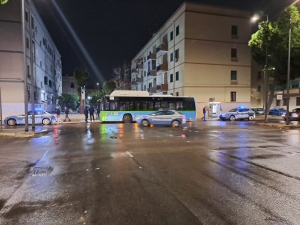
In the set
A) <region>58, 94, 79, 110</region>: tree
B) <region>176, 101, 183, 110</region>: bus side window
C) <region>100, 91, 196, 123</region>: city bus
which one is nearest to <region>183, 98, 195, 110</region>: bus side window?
<region>100, 91, 196, 123</region>: city bus

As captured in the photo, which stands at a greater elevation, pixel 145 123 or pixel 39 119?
pixel 39 119

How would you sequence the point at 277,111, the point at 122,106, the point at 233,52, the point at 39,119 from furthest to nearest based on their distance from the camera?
1. the point at 277,111
2. the point at 233,52
3. the point at 122,106
4. the point at 39,119

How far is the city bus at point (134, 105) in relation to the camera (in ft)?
82.4

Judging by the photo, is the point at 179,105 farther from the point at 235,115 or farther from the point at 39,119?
the point at 39,119

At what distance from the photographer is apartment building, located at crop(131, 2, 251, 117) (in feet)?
112

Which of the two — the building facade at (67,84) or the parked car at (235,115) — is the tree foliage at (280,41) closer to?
the parked car at (235,115)

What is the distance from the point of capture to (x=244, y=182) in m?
5.82

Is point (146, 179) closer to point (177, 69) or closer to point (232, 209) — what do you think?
point (232, 209)

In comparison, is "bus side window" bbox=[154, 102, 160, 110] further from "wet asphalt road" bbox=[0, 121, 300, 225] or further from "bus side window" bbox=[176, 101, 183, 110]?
"wet asphalt road" bbox=[0, 121, 300, 225]

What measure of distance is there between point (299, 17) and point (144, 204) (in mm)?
24106

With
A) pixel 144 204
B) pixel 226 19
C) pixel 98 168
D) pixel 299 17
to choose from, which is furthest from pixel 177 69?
pixel 144 204

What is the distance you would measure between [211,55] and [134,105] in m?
16.4

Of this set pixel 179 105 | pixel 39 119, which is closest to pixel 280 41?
pixel 179 105

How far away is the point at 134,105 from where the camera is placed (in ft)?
84.0
